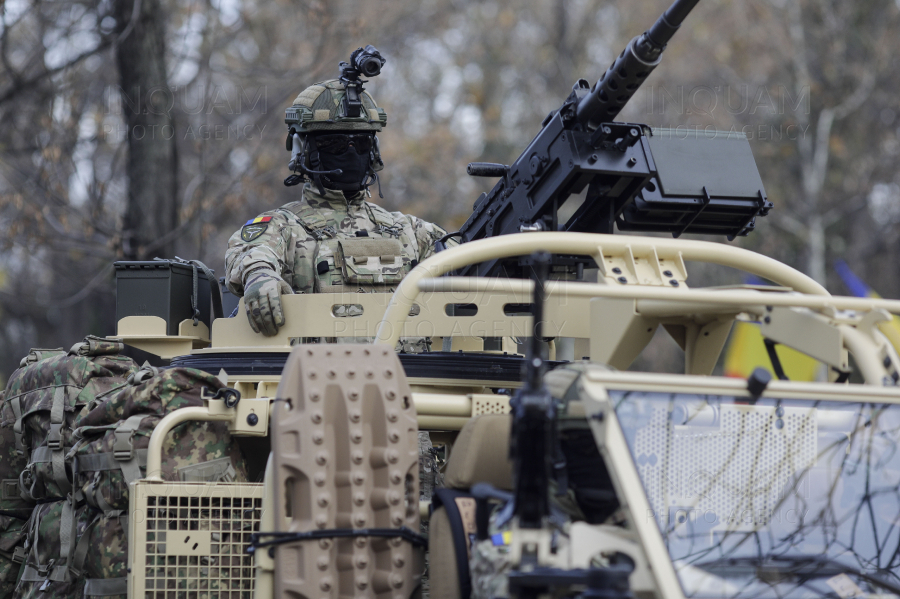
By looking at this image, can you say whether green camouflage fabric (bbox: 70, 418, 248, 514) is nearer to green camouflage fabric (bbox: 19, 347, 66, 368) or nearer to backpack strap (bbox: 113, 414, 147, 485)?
backpack strap (bbox: 113, 414, 147, 485)

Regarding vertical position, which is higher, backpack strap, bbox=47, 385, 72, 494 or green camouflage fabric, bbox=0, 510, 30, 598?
backpack strap, bbox=47, 385, 72, 494

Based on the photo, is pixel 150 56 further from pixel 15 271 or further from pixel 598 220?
pixel 15 271

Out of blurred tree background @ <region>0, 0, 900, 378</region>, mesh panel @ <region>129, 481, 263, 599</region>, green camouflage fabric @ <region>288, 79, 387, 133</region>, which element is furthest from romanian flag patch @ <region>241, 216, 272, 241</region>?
blurred tree background @ <region>0, 0, 900, 378</region>

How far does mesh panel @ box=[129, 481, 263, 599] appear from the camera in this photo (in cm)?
363

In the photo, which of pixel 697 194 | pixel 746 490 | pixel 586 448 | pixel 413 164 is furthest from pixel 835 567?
pixel 413 164

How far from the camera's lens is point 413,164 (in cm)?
2223

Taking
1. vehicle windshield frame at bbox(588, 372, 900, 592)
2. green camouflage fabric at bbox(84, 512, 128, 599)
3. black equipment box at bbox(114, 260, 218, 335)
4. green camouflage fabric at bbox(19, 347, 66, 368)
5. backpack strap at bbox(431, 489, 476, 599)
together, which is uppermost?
black equipment box at bbox(114, 260, 218, 335)

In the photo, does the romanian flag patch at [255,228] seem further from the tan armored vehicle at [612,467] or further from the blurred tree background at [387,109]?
the blurred tree background at [387,109]

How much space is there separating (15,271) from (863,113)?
18.6m

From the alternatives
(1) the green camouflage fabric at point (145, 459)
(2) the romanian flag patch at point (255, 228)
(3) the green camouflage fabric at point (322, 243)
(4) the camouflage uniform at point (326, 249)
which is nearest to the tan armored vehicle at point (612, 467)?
(1) the green camouflage fabric at point (145, 459)

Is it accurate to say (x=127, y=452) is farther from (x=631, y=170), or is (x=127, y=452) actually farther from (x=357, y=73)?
(x=357, y=73)

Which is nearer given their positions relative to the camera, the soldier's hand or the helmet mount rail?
the soldier's hand

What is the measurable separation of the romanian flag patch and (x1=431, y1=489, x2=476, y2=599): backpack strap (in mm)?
2601

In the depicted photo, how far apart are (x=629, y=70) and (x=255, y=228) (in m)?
2.02
